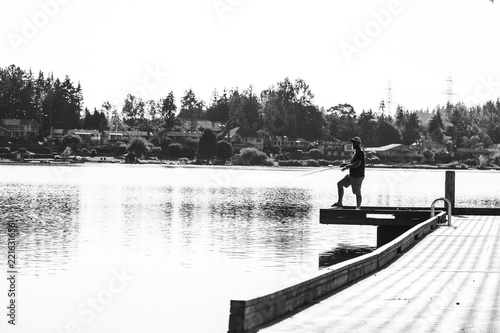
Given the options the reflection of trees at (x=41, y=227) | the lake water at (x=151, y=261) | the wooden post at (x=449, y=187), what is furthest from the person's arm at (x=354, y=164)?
the reflection of trees at (x=41, y=227)

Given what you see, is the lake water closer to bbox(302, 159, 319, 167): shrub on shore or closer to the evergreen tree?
the evergreen tree

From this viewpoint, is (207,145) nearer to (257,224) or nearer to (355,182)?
(257,224)

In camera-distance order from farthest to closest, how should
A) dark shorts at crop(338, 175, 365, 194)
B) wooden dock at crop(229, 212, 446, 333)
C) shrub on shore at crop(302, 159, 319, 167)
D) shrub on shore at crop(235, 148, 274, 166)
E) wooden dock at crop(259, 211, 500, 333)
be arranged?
shrub on shore at crop(302, 159, 319, 167)
shrub on shore at crop(235, 148, 274, 166)
dark shorts at crop(338, 175, 365, 194)
wooden dock at crop(259, 211, 500, 333)
wooden dock at crop(229, 212, 446, 333)

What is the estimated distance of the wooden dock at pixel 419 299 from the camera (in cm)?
1117

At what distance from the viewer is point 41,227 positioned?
1442 inches

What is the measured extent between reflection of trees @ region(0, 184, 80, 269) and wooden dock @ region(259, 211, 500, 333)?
10946 mm

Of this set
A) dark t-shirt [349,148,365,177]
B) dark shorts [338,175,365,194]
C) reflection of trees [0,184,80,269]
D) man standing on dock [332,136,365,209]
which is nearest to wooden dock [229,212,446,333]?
man standing on dock [332,136,365,209]

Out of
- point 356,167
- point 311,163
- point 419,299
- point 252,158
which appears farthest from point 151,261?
point 311,163

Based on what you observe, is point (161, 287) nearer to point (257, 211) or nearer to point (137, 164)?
point (257, 211)

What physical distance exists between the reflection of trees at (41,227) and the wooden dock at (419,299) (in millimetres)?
10946

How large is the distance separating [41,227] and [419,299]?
25.8 metres

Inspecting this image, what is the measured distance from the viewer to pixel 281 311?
1152 cm

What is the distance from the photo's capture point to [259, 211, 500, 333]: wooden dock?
440 inches

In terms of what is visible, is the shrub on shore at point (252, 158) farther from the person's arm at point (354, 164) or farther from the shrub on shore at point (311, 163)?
the person's arm at point (354, 164)
